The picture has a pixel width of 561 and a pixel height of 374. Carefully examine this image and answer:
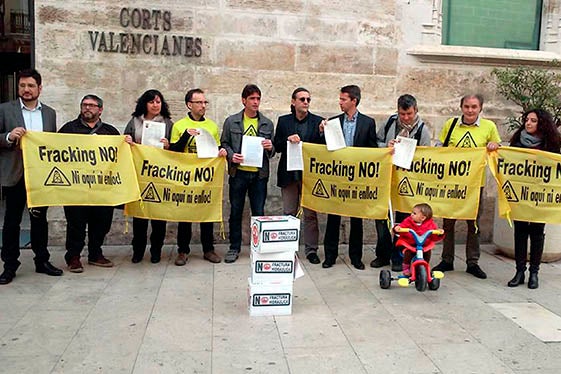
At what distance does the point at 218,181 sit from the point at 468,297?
2.96m

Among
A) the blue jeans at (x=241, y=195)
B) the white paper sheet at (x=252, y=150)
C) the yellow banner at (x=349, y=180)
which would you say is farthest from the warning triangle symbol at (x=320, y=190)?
the white paper sheet at (x=252, y=150)

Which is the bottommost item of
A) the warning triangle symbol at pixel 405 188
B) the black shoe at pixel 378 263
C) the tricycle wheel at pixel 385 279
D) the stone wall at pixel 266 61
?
the black shoe at pixel 378 263

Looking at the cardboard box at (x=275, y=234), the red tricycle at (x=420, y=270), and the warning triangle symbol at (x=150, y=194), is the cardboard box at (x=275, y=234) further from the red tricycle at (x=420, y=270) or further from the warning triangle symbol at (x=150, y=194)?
the warning triangle symbol at (x=150, y=194)

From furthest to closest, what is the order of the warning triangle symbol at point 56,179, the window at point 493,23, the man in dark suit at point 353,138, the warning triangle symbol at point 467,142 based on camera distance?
the window at point 493,23, the man in dark suit at point 353,138, the warning triangle symbol at point 467,142, the warning triangle symbol at point 56,179

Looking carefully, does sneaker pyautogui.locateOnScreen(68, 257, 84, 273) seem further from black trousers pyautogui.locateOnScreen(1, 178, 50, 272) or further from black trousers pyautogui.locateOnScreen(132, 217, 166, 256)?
black trousers pyautogui.locateOnScreen(132, 217, 166, 256)

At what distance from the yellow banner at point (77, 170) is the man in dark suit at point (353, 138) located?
2273mm

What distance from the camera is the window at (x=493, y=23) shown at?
8.44m

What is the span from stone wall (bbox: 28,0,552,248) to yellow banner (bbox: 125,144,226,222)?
132cm

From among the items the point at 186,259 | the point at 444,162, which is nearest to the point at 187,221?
the point at 186,259

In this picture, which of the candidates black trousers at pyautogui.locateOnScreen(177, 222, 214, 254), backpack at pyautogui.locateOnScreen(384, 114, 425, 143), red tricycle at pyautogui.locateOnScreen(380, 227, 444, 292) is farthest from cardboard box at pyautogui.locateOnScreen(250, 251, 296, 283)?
backpack at pyautogui.locateOnScreen(384, 114, 425, 143)

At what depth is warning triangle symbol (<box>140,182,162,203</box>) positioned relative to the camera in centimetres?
641

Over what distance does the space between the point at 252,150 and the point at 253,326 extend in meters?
2.36

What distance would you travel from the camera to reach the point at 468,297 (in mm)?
5648

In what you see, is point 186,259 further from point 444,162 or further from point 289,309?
point 444,162
